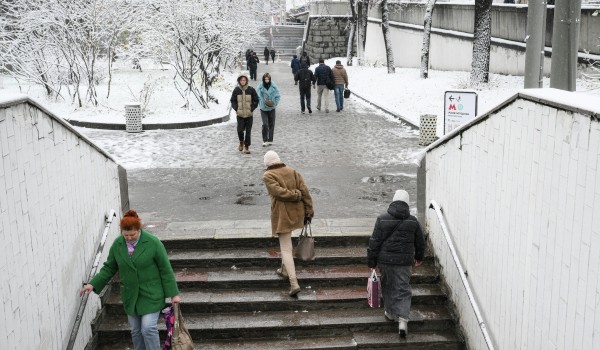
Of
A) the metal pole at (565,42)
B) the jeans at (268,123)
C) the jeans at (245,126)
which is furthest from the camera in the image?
the jeans at (268,123)

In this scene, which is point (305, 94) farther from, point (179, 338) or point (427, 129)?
point (179, 338)

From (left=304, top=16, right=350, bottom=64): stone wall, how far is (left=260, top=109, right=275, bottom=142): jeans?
34985 mm

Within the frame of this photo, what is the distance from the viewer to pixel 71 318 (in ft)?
21.1

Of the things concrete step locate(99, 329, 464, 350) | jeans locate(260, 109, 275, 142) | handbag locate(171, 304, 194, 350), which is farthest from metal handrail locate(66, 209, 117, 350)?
jeans locate(260, 109, 275, 142)

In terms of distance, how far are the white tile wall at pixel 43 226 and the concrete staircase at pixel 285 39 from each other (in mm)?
53863

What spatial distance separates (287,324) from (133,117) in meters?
12.3

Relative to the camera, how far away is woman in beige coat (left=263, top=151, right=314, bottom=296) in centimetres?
712

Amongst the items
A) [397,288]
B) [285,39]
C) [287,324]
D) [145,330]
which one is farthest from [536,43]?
[285,39]

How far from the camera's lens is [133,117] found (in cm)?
1817

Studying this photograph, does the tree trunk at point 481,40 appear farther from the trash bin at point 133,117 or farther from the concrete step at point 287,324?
the concrete step at point 287,324

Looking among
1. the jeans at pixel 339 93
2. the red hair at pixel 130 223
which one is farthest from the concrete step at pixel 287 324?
the jeans at pixel 339 93

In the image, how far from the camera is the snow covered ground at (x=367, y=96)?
19.5 meters

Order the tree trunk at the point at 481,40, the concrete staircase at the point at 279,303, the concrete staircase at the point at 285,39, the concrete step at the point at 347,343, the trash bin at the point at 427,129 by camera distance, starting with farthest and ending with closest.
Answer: the concrete staircase at the point at 285,39, the tree trunk at the point at 481,40, the trash bin at the point at 427,129, the concrete staircase at the point at 279,303, the concrete step at the point at 347,343

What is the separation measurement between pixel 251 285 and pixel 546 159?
396 cm
